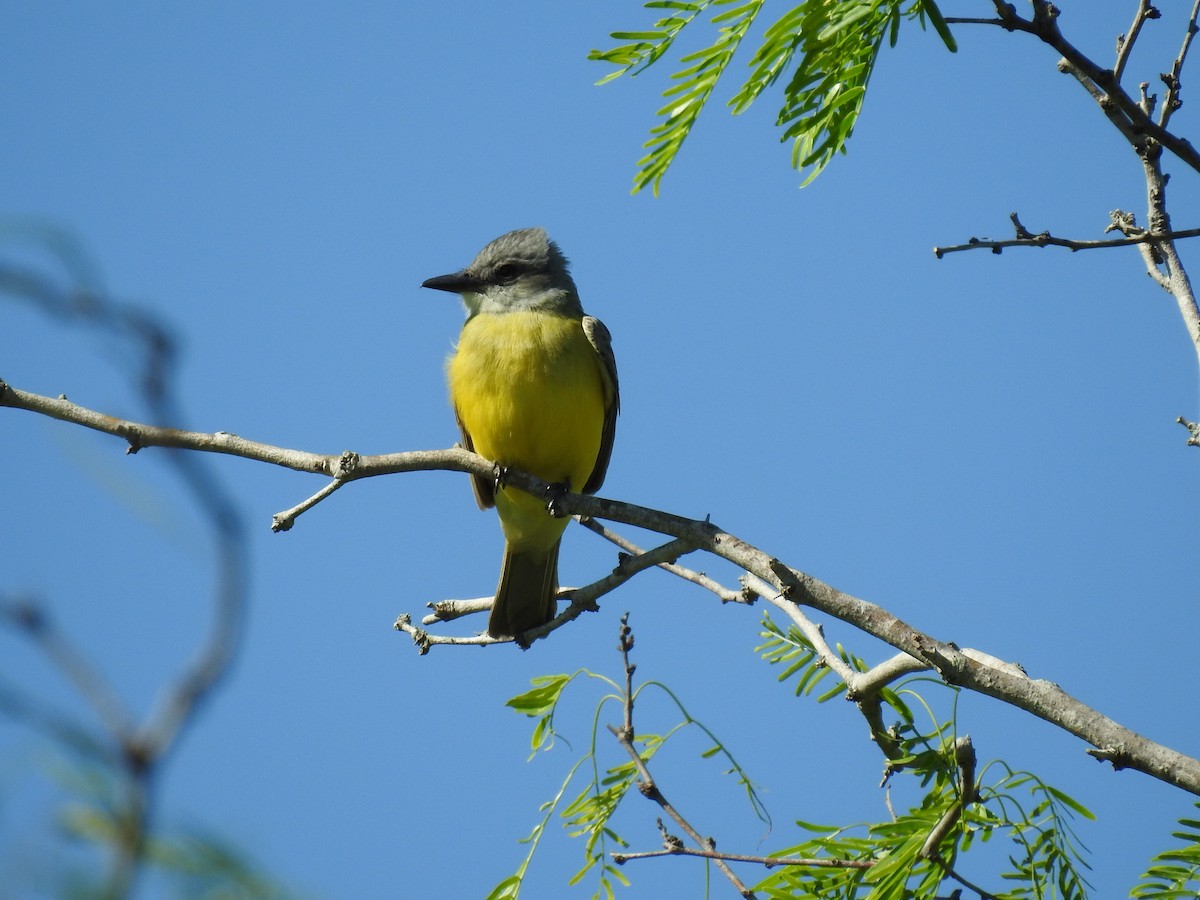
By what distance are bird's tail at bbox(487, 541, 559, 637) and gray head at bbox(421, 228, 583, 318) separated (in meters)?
1.35

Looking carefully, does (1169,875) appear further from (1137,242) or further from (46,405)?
(46,405)

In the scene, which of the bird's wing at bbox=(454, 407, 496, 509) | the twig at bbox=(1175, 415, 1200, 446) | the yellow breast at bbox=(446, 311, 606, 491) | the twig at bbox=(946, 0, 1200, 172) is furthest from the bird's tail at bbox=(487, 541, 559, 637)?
the twig at bbox=(946, 0, 1200, 172)

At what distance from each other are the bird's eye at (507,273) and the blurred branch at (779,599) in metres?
2.72

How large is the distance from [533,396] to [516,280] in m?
1.34

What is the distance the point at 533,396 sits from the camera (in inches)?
244

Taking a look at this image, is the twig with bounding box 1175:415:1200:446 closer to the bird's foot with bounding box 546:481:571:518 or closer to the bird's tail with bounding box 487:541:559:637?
the bird's foot with bounding box 546:481:571:518

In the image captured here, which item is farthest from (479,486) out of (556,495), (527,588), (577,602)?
(577,602)

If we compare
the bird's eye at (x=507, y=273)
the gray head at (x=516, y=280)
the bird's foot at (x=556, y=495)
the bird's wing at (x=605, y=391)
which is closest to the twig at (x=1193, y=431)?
the bird's foot at (x=556, y=495)

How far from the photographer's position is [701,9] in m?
3.32

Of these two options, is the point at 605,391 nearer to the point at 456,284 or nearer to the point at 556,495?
the point at 456,284

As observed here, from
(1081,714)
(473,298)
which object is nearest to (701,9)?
(1081,714)

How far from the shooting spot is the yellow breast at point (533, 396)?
6.20m

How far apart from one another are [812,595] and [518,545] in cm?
366

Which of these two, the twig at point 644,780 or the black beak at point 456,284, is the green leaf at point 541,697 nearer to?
the twig at point 644,780
